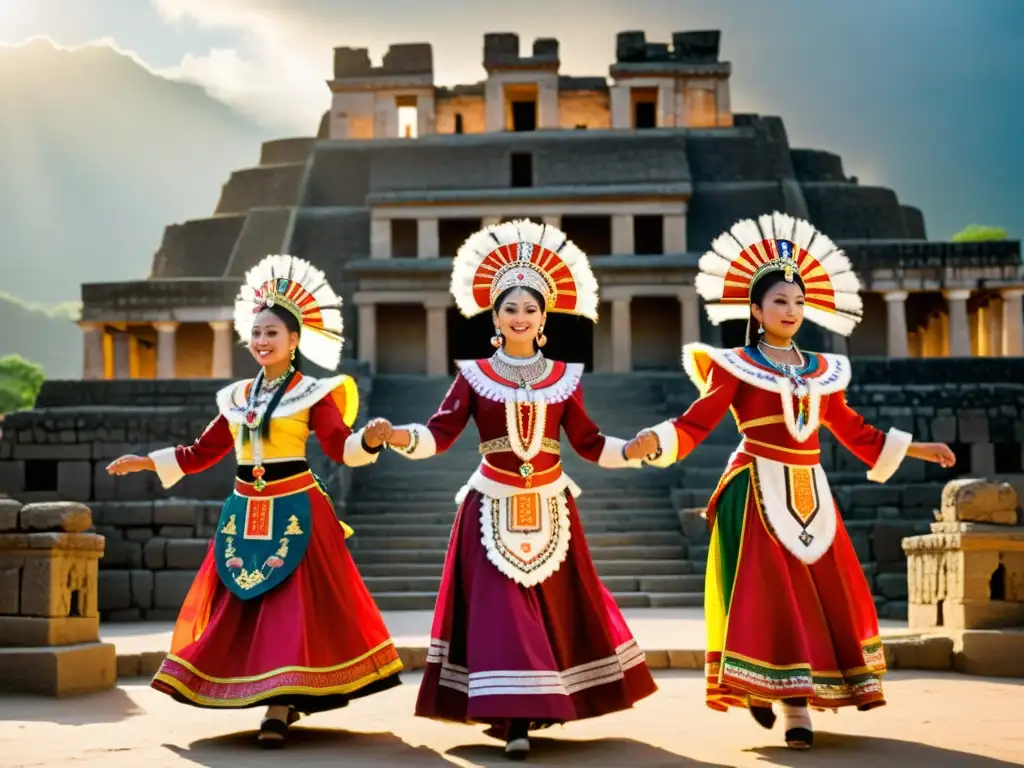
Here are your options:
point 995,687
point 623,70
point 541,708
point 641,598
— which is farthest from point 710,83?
point 541,708

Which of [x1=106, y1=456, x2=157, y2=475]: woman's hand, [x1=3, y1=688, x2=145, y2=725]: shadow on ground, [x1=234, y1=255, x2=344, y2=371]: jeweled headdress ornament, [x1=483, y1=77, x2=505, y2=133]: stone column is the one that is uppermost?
[x1=483, y1=77, x2=505, y2=133]: stone column

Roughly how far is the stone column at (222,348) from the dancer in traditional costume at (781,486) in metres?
23.4

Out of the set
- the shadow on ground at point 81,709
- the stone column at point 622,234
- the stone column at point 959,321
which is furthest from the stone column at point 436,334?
the shadow on ground at point 81,709

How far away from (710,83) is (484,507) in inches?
1184

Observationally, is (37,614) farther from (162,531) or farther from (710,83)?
(710,83)

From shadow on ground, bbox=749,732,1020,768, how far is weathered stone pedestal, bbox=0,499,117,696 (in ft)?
13.7

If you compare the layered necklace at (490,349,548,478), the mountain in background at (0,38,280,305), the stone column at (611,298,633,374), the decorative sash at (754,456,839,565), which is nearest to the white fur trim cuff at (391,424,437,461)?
the layered necklace at (490,349,548,478)

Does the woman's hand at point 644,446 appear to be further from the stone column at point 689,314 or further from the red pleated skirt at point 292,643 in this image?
the stone column at point 689,314

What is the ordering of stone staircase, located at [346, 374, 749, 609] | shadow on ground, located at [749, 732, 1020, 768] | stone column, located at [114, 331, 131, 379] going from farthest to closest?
stone column, located at [114, 331, 131, 379] < stone staircase, located at [346, 374, 749, 609] < shadow on ground, located at [749, 732, 1020, 768]

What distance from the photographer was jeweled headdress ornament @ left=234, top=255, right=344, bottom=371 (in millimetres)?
7062

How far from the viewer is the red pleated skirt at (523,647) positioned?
592 cm

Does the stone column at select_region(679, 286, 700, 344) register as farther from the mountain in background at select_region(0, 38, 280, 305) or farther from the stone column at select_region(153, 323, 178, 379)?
the mountain in background at select_region(0, 38, 280, 305)

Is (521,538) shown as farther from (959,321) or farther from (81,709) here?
(959,321)

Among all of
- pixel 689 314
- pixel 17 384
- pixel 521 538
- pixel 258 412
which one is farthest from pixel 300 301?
pixel 17 384
